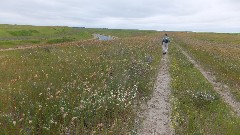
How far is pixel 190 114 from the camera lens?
11125 millimetres

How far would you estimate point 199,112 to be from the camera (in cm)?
1173

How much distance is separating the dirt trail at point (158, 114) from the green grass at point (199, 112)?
10.5 inches

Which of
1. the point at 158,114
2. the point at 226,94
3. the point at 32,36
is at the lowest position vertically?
the point at 32,36

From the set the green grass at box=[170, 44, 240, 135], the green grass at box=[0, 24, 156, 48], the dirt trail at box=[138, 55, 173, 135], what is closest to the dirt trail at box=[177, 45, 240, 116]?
the green grass at box=[170, 44, 240, 135]

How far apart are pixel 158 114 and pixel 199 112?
155cm

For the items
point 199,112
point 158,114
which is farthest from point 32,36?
point 199,112

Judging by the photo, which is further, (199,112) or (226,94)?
(226,94)

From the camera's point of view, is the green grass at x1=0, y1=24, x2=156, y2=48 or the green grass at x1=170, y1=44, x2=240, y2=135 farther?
the green grass at x1=0, y1=24, x2=156, y2=48

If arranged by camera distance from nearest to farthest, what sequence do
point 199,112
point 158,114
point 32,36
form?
point 158,114
point 199,112
point 32,36

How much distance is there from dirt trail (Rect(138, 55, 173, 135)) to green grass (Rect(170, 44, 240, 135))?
27 cm

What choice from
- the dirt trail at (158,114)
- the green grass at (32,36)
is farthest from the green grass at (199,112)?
the green grass at (32,36)

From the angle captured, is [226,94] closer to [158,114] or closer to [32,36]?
[158,114]

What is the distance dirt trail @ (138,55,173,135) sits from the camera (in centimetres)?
964

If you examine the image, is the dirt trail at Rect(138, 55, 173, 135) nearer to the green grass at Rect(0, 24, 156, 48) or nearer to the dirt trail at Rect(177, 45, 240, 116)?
the dirt trail at Rect(177, 45, 240, 116)
